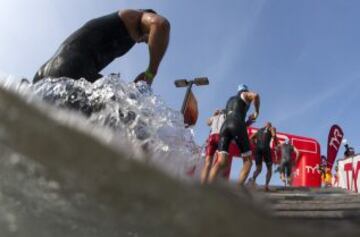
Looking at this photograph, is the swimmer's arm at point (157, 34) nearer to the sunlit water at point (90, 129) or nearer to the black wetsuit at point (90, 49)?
the black wetsuit at point (90, 49)

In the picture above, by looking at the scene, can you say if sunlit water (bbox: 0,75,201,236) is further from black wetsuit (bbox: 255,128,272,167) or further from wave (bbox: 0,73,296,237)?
black wetsuit (bbox: 255,128,272,167)

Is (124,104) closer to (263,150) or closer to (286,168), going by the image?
(263,150)

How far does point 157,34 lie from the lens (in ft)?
8.50

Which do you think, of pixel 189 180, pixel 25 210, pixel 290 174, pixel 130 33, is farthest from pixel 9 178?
pixel 290 174

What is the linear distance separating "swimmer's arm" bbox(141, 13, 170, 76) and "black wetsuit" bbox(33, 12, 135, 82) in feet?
0.53

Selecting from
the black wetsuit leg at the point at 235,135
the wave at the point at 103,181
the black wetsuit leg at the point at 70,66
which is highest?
the black wetsuit leg at the point at 235,135

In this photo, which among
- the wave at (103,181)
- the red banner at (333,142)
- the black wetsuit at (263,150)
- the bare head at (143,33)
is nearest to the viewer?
the wave at (103,181)

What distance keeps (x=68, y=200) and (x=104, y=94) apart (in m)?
1.45

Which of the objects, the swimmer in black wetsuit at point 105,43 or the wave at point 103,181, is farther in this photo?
the swimmer in black wetsuit at point 105,43

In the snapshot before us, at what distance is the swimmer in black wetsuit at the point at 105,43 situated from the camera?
2596mm

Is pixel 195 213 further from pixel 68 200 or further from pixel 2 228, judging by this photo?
pixel 2 228

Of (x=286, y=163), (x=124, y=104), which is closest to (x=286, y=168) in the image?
(x=286, y=163)

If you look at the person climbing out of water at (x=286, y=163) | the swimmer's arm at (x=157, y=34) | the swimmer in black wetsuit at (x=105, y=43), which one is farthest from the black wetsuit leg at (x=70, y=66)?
the person climbing out of water at (x=286, y=163)

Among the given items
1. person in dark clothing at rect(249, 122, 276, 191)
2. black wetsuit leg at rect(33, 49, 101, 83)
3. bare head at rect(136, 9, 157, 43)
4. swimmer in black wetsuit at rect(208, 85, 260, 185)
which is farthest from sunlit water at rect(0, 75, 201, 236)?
person in dark clothing at rect(249, 122, 276, 191)
